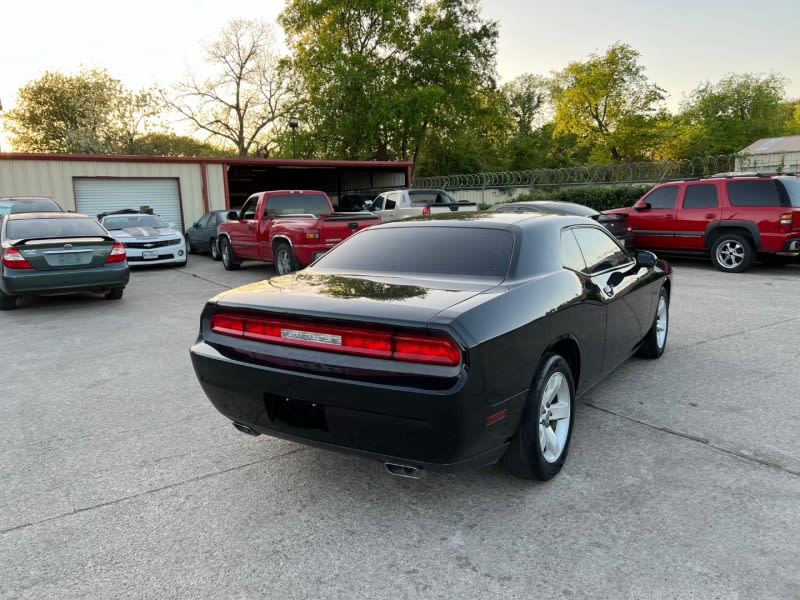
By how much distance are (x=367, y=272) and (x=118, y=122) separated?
4863cm

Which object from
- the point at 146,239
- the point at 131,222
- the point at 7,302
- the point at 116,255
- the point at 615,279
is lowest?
the point at 7,302

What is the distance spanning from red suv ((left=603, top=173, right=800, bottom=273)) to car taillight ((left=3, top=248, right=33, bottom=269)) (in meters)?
11.0

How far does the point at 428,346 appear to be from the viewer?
2.48 metres

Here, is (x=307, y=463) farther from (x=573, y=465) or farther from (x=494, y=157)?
(x=494, y=157)

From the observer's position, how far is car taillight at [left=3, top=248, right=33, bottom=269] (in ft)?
26.7

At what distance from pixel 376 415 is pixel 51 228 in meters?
8.58

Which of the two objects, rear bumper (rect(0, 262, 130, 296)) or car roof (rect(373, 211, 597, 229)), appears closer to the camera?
car roof (rect(373, 211, 597, 229))

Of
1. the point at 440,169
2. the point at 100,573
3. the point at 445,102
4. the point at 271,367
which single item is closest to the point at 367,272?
the point at 271,367

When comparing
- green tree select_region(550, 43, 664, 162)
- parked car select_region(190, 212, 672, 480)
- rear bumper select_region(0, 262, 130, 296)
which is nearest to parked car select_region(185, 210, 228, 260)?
rear bumper select_region(0, 262, 130, 296)

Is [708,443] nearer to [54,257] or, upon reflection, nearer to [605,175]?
[54,257]

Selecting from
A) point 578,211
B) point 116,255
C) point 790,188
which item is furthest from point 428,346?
point 790,188

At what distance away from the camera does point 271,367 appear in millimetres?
2816

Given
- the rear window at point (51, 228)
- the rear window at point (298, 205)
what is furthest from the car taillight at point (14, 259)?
the rear window at point (298, 205)

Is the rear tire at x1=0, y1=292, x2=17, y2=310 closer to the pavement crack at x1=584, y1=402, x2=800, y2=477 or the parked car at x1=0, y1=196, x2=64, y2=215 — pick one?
the parked car at x1=0, y1=196, x2=64, y2=215
